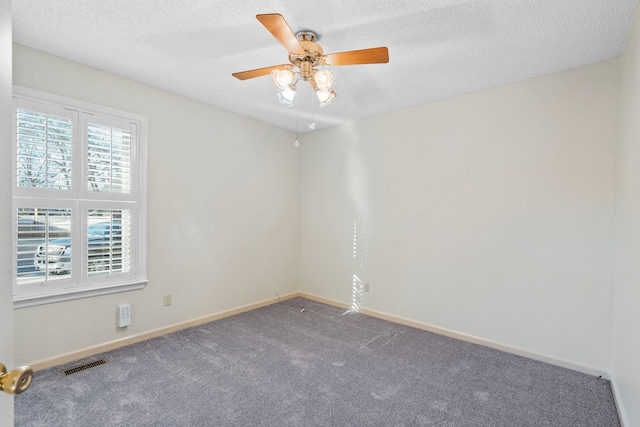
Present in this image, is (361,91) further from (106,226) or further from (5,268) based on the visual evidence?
(5,268)

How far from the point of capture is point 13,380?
2.09 feet

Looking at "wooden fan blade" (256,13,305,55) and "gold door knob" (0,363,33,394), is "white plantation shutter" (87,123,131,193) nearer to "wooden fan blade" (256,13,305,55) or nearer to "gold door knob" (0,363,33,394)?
"wooden fan blade" (256,13,305,55)

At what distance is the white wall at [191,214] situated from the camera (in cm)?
255

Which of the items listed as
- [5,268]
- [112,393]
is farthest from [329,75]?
[112,393]

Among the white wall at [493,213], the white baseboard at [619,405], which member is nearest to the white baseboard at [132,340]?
the white wall at [493,213]

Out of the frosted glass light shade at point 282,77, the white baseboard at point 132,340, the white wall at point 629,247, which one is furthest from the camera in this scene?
the white baseboard at point 132,340

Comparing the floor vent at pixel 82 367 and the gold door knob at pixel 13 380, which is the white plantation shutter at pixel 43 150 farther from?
the gold door knob at pixel 13 380

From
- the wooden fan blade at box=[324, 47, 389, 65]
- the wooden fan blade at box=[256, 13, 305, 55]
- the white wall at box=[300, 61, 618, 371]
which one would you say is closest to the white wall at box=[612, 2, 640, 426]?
the white wall at box=[300, 61, 618, 371]

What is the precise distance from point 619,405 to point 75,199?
4259 millimetres

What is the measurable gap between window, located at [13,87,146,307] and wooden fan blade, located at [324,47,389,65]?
2.08m

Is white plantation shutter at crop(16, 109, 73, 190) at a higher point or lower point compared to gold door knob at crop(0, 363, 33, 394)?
higher

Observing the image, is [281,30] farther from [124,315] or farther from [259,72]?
[124,315]

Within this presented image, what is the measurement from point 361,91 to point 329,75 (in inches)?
45.9

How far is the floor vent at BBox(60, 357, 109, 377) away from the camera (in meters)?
2.42
